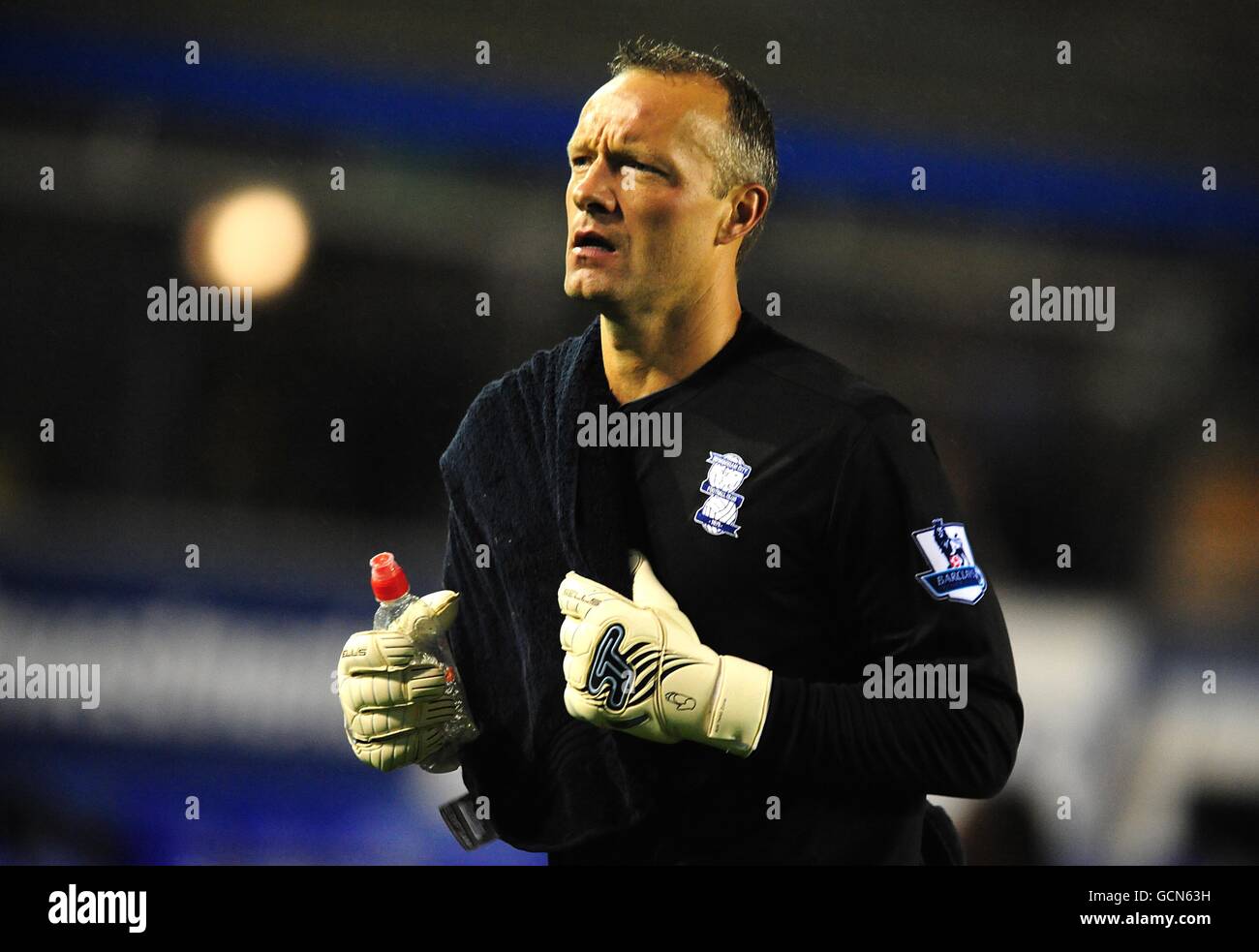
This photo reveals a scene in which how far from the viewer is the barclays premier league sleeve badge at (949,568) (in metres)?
1.98

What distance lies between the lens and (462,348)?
2.86 meters

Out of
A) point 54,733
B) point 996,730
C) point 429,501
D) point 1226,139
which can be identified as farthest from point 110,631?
point 1226,139

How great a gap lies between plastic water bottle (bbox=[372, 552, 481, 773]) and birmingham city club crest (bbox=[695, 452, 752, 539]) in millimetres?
475

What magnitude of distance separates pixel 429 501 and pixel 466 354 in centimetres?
32

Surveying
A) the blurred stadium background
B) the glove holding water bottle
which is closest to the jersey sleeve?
the glove holding water bottle

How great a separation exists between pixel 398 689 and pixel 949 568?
2.78 feet

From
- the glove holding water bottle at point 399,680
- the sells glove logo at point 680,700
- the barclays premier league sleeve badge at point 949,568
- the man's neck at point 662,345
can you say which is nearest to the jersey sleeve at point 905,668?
the barclays premier league sleeve badge at point 949,568

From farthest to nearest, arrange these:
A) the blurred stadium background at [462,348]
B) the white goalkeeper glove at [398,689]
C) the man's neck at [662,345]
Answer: the blurred stadium background at [462,348]
the man's neck at [662,345]
the white goalkeeper glove at [398,689]

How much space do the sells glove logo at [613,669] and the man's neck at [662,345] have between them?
452mm

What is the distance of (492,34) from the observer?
2.77 m

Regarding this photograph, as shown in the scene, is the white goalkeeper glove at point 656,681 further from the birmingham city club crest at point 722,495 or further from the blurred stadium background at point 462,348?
the blurred stadium background at point 462,348

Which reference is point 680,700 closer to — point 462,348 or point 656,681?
point 656,681

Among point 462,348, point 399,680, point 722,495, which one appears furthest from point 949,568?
point 462,348

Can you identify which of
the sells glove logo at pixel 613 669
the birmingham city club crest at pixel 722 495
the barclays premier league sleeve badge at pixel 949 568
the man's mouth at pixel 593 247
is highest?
the man's mouth at pixel 593 247
